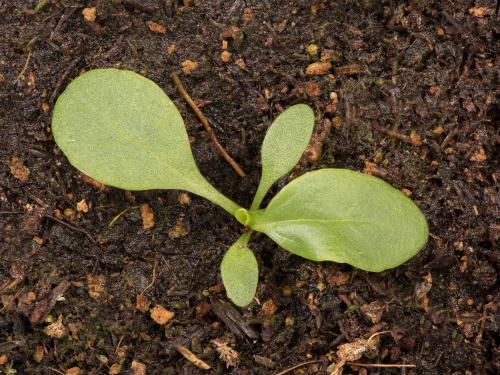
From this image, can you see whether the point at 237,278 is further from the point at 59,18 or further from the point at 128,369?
the point at 59,18

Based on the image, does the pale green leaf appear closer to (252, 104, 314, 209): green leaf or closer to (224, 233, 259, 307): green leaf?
(224, 233, 259, 307): green leaf

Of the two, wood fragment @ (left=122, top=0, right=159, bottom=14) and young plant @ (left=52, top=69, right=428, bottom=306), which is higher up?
wood fragment @ (left=122, top=0, right=159, bottom=14)

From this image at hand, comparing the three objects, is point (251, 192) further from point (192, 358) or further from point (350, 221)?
point (192, 358)

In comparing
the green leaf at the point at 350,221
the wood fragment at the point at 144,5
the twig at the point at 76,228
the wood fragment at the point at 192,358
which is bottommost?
the wood fragment at the point at 192,358

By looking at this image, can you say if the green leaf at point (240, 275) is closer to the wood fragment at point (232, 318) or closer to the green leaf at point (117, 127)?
the wood fragment at point (232, 318)

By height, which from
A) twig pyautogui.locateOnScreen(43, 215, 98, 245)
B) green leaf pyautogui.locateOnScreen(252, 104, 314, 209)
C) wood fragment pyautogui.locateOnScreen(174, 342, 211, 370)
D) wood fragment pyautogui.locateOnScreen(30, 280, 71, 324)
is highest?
green leaf pyautogui.locateOnScreen(252, 104, 314, 209)

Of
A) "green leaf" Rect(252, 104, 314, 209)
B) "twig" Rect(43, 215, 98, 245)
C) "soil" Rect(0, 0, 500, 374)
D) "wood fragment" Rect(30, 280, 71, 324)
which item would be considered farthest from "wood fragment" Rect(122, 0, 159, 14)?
"wood fragment" Rect(30, 280, 71, 324)

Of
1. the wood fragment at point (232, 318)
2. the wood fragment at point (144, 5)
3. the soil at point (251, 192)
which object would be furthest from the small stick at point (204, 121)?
the wood fragment at point (232, 318)
